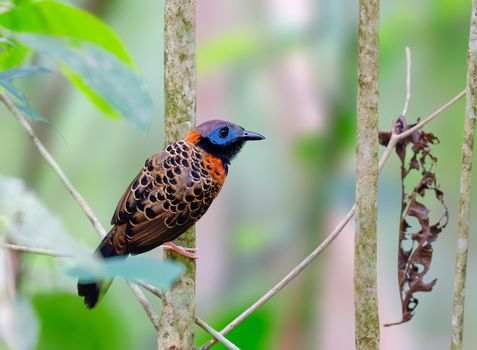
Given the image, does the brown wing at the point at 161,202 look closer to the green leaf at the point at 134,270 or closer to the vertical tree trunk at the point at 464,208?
the vertical tree trunk at the point at 464,208

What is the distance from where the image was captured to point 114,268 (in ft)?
2.80

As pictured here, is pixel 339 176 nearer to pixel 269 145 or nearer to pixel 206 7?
pixel 269 145

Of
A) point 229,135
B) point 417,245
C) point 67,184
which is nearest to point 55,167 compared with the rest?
point 67,184

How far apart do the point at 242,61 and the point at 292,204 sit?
764mm

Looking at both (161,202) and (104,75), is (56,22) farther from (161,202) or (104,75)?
(161,202)

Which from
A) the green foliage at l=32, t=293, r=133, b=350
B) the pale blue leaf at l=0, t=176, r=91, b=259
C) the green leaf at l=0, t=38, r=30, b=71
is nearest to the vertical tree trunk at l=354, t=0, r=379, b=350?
the green leaf at l=0, t=38, r=30, b=71

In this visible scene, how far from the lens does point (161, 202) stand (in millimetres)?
2125

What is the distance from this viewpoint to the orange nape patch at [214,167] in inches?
89.1

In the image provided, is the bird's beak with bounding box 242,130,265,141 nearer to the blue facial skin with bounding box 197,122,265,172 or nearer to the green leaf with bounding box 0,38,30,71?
the blue facial skin with bounding box 197,122,265,172

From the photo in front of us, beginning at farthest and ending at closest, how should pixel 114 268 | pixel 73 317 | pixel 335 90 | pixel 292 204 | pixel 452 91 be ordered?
pixel 452 91
pixel 292 204
pixel 335 90
pixel 73 317
pixel 114 268

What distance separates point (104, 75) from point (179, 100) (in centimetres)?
36

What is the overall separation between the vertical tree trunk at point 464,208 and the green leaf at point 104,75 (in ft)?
2.27

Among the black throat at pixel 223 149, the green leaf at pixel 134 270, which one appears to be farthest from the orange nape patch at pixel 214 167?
the green leaf at pixel 134 270

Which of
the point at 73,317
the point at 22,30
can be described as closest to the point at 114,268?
the point at 22,30
